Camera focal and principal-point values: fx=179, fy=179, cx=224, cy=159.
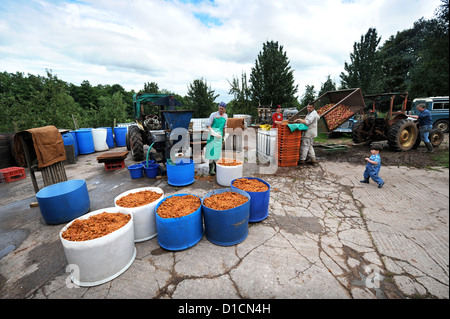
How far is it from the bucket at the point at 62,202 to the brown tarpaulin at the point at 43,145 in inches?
27.0

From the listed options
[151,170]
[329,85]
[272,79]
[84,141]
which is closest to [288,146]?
[151,170]

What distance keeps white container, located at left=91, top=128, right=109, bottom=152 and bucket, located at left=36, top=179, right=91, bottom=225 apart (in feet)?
21.3

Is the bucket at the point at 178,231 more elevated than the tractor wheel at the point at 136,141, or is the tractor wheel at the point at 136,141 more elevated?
the tractor wheel at the point at 136,141

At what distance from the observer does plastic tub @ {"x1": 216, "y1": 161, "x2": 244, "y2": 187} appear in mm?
4350

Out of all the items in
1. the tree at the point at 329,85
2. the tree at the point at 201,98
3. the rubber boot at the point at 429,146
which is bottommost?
the rubber boot at the point at 429,146

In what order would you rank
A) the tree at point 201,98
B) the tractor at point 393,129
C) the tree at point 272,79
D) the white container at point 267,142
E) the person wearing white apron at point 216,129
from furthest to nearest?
the tree at point 272,79
the tree at point 201,98
the tractor at point 393,129
the white container at point 267,142
the person wearing white apron at point 216,129

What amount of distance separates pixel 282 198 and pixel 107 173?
5440 millimetres

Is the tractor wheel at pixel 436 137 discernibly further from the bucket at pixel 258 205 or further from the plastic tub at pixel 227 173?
the bucket at pixel 258 205

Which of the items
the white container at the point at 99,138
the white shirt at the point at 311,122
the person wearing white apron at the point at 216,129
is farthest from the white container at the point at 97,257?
the white container at the point at 99,138

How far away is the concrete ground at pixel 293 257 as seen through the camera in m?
1.86

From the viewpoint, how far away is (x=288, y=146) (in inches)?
227

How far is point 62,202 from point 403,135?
10.4 meters

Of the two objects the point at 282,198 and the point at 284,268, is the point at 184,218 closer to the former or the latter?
the point at 284,268

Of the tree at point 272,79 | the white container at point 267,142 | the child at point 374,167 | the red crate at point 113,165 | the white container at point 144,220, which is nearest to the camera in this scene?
the white container at point 144,220
